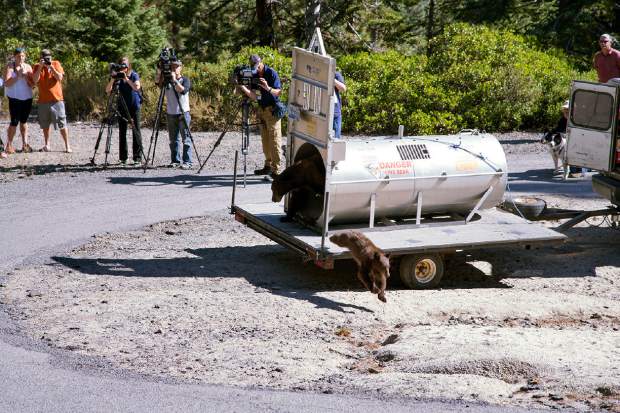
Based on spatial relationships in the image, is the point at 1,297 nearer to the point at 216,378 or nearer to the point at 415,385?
the point at 216,378

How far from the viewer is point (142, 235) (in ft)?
44.7

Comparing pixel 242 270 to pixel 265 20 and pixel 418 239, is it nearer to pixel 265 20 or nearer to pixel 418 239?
pixel 418 239

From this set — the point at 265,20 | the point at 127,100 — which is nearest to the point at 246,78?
the point at 127,100

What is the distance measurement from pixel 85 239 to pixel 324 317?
14.3 ft

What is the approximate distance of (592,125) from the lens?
1370 cm

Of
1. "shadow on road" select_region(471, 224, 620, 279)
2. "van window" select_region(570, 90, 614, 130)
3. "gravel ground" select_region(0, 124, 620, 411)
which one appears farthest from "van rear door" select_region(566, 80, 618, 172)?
"gravel ground" select_region(0, 124, 620, 411)

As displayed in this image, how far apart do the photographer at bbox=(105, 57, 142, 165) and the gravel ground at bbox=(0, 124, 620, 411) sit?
409 cm

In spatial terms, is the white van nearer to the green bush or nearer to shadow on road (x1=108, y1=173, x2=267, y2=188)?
shadow on road (x1=108, y1=173, x2=267, y2=188)

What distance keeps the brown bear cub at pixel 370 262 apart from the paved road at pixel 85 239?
2.76 m

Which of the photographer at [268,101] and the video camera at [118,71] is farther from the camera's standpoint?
the video camera at [118,71]

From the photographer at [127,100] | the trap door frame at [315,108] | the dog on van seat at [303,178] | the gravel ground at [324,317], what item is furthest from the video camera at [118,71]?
the dog on van seat at [303,178]

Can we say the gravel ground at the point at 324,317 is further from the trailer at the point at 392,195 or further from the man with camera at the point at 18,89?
the man with camera at the point at 18,89

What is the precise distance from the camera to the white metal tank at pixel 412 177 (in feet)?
38.5

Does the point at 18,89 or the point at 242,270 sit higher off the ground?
the point at 18,89
